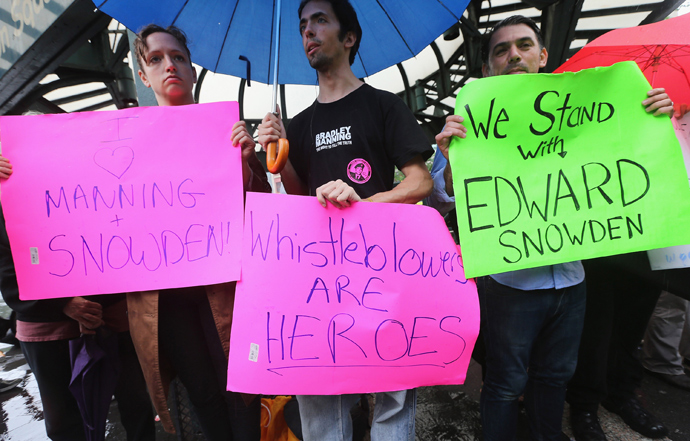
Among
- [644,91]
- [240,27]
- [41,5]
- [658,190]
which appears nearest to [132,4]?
[240,27]

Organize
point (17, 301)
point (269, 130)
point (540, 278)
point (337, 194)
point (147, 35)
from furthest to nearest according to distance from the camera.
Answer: point (17, 301), point (147, 35), point (540, 278), point (269, 130), point (337, 194)

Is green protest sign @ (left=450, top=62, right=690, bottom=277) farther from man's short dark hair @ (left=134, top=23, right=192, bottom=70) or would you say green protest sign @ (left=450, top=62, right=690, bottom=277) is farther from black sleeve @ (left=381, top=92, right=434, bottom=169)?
man's short dark hair @ (left=134, top=23, right=192, bottom=70)

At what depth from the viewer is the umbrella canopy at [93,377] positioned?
1.35m

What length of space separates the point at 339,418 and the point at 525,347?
2.52ft

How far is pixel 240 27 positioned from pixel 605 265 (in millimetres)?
2222

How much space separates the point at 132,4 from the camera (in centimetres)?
136

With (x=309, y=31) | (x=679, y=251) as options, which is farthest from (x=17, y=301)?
(x=679, y=251)

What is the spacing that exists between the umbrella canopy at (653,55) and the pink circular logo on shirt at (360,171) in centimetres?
94

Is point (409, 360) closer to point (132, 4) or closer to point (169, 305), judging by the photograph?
point (169, 305)

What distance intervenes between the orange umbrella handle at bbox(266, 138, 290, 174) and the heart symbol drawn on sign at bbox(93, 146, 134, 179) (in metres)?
0.51

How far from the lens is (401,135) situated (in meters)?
1.18

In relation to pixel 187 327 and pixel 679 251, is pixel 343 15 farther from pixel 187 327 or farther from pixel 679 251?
pixel 679 251

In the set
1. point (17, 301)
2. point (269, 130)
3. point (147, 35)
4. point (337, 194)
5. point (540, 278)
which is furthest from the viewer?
point (17, 301)

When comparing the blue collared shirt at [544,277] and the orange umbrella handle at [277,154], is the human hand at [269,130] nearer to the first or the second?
the orange umbrella handle at [277,154]
